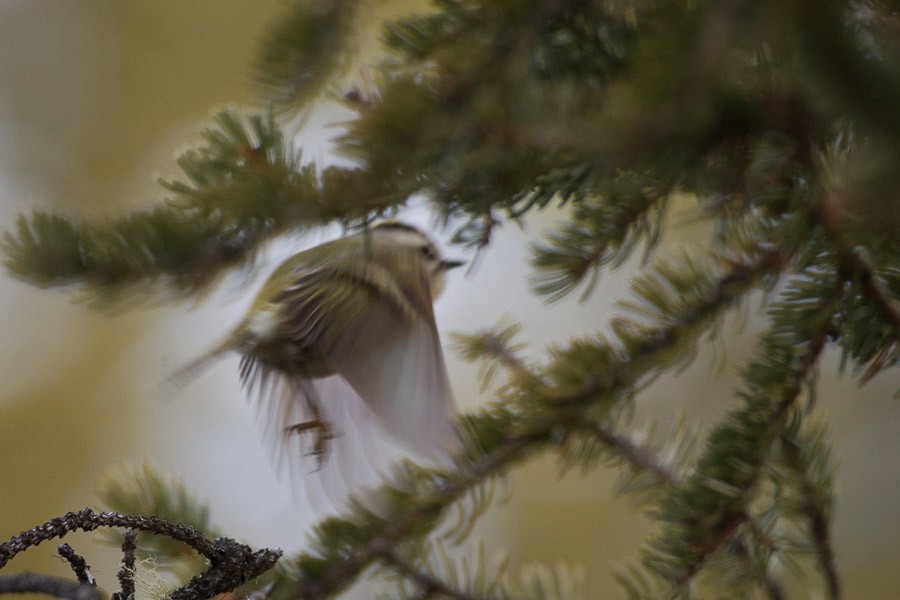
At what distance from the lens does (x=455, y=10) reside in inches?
15.9

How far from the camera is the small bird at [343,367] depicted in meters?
0.44

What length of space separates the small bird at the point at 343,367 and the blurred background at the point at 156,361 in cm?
92

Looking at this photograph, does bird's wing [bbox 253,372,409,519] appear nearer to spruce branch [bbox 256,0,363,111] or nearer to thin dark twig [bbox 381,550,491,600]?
A: thin dark twig [bbox 381,550,491,600]

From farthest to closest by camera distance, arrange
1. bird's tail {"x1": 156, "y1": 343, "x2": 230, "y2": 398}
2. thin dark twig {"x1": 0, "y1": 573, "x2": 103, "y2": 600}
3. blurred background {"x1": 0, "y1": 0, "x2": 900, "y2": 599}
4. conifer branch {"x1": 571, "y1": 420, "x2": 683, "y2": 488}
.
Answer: blurred background {"x1": 0, "y1": 0, "x2": 900, "y2": 599} < conifer branch {"x1": 571, "y1": 420, "x2": 683, "y2": 488} < bird's tail {"x1": 156, "y1": 343, "x2": 230, "y2": 398} < thin dark twig {"x1": 0, "y1": 573, "x2": 103, "y2": 600}

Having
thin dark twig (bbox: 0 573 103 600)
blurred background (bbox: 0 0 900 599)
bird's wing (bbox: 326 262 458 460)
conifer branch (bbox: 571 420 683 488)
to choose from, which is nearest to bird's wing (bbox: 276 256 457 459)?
bird's wing (bbox: 326 262 458 460)

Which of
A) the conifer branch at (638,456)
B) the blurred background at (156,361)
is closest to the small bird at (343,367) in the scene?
the conifer branch at (638,456)

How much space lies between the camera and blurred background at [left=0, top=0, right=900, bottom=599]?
1.58m

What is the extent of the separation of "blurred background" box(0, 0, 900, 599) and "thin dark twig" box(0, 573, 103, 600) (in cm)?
114

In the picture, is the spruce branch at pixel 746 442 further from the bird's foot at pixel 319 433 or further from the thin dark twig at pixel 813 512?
the bird's foot at pixel 319 433

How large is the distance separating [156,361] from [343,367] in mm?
1094

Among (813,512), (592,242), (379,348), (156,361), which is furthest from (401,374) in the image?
(156,361)

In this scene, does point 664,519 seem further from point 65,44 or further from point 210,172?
point 65,44

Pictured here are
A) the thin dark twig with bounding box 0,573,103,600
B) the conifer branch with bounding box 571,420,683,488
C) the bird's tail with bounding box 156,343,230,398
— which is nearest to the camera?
the thin dark twig with bounding box 0,573,103,600

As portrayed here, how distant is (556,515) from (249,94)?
135 centimetres
